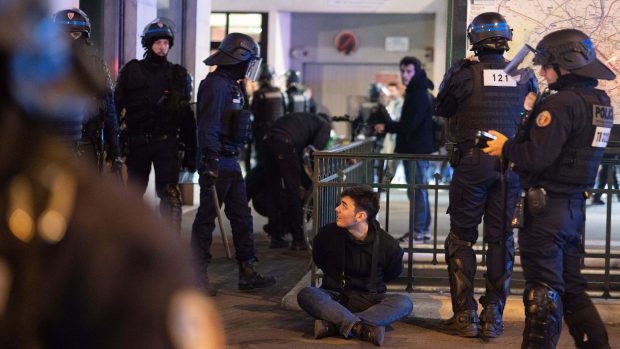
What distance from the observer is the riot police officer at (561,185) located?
5.13m

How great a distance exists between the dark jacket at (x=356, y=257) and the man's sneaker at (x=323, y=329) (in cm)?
36

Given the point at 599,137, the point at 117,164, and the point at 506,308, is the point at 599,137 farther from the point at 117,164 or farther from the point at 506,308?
the point at 117,164

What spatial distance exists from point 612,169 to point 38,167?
21.5ft

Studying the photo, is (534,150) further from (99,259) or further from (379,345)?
(99,259)

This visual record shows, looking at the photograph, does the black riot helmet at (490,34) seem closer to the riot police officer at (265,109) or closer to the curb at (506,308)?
the curb at (506,308)

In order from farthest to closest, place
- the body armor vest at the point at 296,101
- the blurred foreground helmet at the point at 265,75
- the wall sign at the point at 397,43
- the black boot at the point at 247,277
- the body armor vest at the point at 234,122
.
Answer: the wall sign at the point at 397,43
the body armor vest at the point at 296,101
the blurred foreground helmet at the point at 265,75
the black boot at the point at 247,277
the body armor vest at the point at 234,122

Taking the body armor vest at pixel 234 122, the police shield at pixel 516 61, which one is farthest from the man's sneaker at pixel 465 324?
the body armor vest at pixel 234 122

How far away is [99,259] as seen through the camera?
0.98 m

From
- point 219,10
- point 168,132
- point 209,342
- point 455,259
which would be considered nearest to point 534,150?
point 455,259

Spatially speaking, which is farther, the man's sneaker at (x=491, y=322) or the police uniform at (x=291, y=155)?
the police uniform at (x=291, y=155)

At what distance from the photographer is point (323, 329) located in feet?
21.1

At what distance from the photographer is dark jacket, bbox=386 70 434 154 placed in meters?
10.1

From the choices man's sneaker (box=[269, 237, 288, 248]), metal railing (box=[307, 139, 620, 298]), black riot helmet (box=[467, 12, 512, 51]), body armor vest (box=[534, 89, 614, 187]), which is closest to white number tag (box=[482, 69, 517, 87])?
black riot helmet (box=[467, 12, 512, 51])

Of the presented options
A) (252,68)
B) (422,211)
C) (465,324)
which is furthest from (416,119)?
(465,324)
